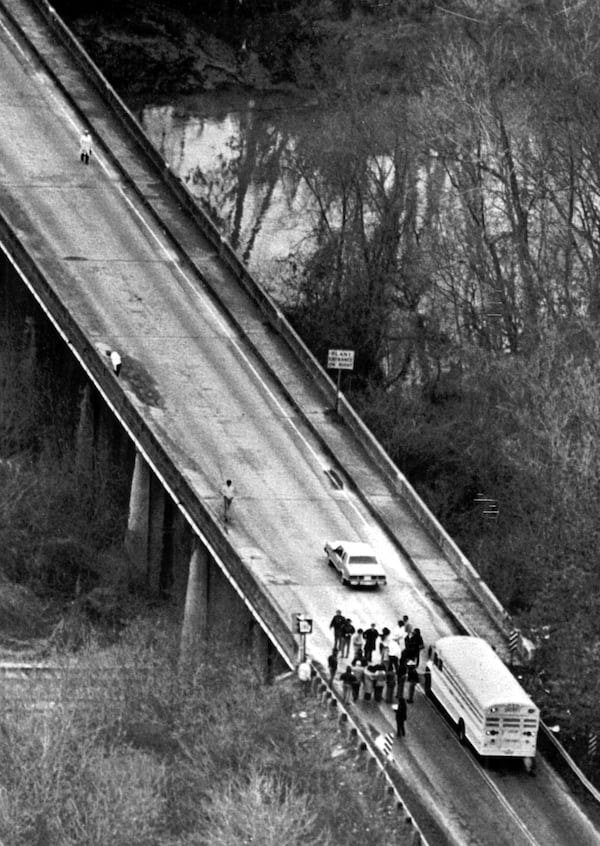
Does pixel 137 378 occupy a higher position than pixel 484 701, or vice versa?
pixel 137 378

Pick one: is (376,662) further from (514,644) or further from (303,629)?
(514,644)

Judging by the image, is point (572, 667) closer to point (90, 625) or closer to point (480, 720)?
point (480, 720)

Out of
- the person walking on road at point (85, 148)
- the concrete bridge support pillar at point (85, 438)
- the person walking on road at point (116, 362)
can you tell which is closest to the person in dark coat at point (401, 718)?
the person walking on road at point (116, 362)

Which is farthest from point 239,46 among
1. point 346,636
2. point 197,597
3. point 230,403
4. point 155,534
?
point 346,636

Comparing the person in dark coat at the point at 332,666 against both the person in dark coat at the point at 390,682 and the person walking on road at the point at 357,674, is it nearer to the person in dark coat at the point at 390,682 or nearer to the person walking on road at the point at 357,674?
the person walking on road at the point at 357,674

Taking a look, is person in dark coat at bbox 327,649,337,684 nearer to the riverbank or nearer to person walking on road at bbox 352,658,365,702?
person walking on road at bbox 352,658,365,702

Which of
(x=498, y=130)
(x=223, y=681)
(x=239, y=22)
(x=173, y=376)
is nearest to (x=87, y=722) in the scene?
(x=223, y=681)

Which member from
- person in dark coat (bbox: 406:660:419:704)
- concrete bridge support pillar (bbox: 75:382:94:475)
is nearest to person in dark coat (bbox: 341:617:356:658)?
person in dark coat (bbox: 406:660:419:704)
